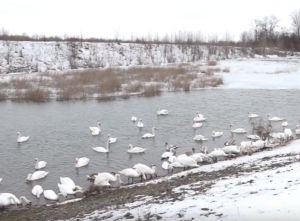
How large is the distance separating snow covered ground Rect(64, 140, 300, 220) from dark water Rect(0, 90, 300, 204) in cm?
408

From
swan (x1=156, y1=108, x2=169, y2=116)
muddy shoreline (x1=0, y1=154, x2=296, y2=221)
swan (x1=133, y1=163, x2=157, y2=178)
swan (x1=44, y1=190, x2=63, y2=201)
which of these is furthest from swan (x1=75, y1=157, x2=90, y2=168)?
swan (x1=156, y1=108, x2=169, y2=116)

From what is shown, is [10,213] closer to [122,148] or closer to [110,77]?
[122,148]

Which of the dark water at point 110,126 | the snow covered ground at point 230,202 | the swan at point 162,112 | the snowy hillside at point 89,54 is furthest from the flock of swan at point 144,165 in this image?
the snowy hillside at point 89,54

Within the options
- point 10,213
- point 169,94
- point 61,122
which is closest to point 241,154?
point 10,213

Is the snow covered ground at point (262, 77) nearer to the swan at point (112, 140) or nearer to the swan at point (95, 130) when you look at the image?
the swan at point (95, 130)

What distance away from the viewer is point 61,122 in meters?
20.6

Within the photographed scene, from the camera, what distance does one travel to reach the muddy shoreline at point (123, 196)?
8406mm

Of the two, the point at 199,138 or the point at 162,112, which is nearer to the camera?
the point at 199,138

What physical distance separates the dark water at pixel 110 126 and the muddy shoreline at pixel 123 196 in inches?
51.2

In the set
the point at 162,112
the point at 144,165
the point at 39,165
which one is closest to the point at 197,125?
the point at 162,112

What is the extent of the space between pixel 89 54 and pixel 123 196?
41653 mm

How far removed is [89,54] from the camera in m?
50.1

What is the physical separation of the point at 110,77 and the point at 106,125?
12.7 meters

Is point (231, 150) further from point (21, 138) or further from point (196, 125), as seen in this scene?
point (21, 138)
